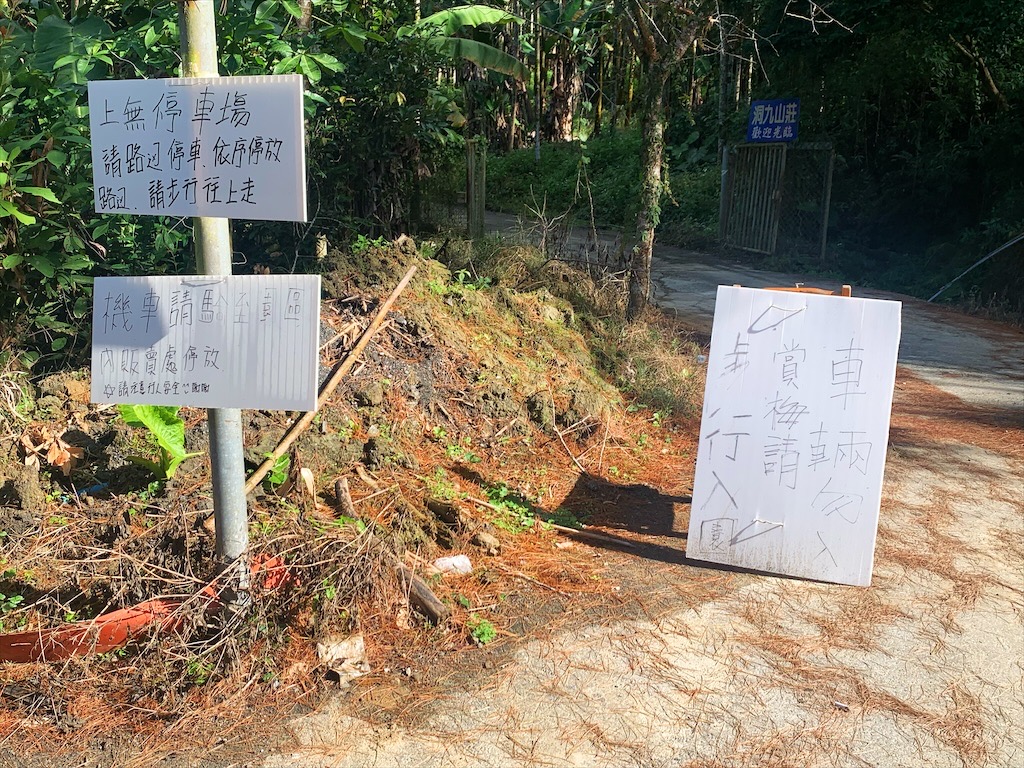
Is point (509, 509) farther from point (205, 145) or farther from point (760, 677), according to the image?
point (205, 145)

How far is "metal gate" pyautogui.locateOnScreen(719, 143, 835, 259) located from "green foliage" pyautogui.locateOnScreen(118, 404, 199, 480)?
13.7m

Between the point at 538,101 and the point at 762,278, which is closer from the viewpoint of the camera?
the point at 762,278

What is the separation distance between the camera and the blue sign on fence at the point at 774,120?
15.9 m

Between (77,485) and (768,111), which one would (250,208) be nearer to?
(77,485)

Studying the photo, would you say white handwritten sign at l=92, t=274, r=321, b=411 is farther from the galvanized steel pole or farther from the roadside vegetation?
the roadside vegetation

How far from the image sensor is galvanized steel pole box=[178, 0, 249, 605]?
2908mm

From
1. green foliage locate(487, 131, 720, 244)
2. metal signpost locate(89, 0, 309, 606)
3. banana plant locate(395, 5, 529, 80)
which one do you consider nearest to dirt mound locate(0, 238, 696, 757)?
Answer: metal signpost locate(89, 0, 309, 606)

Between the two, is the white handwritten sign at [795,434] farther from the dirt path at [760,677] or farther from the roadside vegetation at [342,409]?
the roadside vegetation at [342,409]

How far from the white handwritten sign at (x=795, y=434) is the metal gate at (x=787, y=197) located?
12266 mm

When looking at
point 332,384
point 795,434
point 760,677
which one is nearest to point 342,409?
point 332,384

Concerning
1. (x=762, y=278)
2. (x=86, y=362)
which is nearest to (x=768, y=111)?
(x=762, y=278)

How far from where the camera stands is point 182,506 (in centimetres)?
395

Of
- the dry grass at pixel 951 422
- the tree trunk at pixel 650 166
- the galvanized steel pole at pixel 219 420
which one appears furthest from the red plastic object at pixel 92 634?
A: the tree trunk at pixel 650 166

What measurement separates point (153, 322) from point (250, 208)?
556 millimetres
